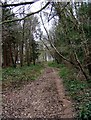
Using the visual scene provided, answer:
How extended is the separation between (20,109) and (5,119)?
1.29m

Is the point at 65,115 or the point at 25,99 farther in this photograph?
the point at 25,99

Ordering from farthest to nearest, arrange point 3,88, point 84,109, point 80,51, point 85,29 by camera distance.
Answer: point 80,51 → point 85,29 → point 3,88 → point 84,109

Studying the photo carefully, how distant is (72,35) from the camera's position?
14445mm

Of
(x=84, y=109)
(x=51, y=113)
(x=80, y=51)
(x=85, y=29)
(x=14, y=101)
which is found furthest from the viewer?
(x=80, y=51)

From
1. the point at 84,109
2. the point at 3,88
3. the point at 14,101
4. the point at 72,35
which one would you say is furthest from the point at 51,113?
the point at 72,35

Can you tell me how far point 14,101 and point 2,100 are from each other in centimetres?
63

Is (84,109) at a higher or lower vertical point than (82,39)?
lower

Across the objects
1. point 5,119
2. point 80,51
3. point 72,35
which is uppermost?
point 72,35

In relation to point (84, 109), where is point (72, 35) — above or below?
above

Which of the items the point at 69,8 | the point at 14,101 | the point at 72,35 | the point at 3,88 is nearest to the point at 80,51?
the point at 72,35

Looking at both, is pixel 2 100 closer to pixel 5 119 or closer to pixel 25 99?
pixel 25 99

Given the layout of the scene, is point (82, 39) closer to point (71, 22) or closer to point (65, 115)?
point (71, 22)

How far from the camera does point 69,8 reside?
14062 mm

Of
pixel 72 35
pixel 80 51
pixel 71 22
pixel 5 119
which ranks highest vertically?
pixel 71 22
